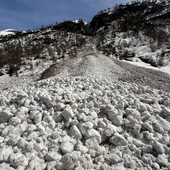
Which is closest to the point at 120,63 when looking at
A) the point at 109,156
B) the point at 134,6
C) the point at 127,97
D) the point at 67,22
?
the point at 127,97

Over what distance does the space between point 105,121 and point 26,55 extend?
19.4 m

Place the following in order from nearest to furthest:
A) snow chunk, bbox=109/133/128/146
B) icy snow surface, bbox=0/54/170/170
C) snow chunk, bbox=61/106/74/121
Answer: icy snow surface, bbox=0/54/170/170, snow chunk, bbox=109/133/128/146, snow chunk, bbox=61/106/74/121

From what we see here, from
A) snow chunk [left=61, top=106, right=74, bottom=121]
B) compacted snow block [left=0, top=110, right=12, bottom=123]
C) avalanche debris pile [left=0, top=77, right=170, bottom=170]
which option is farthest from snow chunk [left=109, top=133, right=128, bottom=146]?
compacted snow block [left=0, top=110, right=12, bottom=123]

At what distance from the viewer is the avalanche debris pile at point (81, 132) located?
413 cm

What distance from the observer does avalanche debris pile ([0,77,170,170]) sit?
13.6 ft

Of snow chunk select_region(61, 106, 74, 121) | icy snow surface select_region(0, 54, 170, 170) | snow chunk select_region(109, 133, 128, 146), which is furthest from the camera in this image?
snow chunk select_region(61, 106, 74, 121)

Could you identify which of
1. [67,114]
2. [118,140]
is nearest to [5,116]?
[67,114]

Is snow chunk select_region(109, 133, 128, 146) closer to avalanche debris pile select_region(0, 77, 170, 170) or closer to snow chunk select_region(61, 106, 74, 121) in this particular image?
avalanche debris pile select_region(0, 77, 170, 170)

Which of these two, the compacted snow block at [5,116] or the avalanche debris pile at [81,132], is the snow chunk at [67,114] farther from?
the compacted snow block at [5,116]

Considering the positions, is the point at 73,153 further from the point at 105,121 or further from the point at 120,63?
the point at 120,63

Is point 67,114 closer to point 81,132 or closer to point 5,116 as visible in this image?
point 81,132

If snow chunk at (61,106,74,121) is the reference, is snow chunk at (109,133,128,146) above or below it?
below

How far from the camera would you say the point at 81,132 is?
189 inches

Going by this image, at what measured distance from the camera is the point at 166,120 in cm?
557
